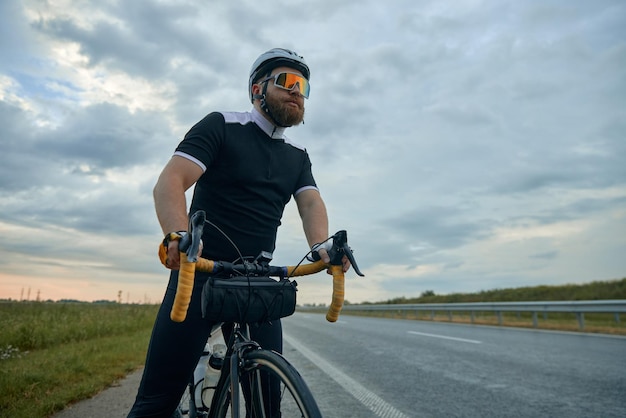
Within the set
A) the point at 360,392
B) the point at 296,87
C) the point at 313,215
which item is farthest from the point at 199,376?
the point at 360,392

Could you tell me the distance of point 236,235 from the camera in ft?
8.91

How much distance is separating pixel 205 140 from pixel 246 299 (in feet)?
2.86

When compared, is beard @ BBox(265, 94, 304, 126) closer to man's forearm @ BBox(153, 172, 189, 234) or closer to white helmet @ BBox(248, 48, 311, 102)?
white helmet @ BBox(248, 48, 311, 102)

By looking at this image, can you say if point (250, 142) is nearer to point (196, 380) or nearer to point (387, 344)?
point (196, 380)

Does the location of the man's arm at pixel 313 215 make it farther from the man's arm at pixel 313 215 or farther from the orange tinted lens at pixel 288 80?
the orange tinted lens at pixel 288 80

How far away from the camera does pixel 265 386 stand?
7.45 feet

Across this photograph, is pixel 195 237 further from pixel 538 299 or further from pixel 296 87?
pixel 538 299

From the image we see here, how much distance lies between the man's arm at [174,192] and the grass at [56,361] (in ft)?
10.6

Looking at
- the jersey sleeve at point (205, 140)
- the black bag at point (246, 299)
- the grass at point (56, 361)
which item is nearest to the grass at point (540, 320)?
the grass at point (56, 361)

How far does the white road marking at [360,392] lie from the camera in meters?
4.55

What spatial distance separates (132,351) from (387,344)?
5.02 m

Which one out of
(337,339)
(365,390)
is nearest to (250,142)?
(365,390)

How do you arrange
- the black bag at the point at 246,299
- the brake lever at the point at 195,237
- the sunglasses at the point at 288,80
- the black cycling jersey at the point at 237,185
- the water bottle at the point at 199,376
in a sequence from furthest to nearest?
the water bottle at the point at 199,376 → the sunglasses at the point at 288,80 → the black cycling jersey at the point at 237,185 → the black bag at the point at 246,299 → the brake lever at the point at 195,237

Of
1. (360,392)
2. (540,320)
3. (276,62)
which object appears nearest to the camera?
(276,62)
